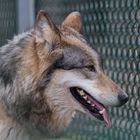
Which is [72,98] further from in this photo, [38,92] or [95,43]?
[95,43]

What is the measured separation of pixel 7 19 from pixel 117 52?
92.2 inches

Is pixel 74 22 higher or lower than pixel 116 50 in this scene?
higher

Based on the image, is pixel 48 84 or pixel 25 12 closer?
pixel 48 84

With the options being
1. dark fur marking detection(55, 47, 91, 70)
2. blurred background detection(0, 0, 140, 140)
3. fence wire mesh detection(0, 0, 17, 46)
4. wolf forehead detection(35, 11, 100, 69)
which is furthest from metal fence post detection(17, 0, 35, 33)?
dark fur marking detection(55, 47, 91, 70)

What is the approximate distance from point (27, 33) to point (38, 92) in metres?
0.63

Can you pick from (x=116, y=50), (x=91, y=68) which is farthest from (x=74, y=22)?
(x=116, y=50)

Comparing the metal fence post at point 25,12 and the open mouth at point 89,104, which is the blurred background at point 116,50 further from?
the open mouth at point 89,104

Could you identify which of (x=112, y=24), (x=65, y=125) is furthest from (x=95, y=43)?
(x=65, y=125)

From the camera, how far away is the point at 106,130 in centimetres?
753

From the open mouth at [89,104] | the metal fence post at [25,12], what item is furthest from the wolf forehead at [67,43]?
the metal fence post at [25,12]

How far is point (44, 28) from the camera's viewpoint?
5.89 meters

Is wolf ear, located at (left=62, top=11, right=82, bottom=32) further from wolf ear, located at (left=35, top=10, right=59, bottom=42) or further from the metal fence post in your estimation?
the metal fence post

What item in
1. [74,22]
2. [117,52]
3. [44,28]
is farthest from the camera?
[117,52]

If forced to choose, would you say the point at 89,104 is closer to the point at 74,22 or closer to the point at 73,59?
the point at 73,59
